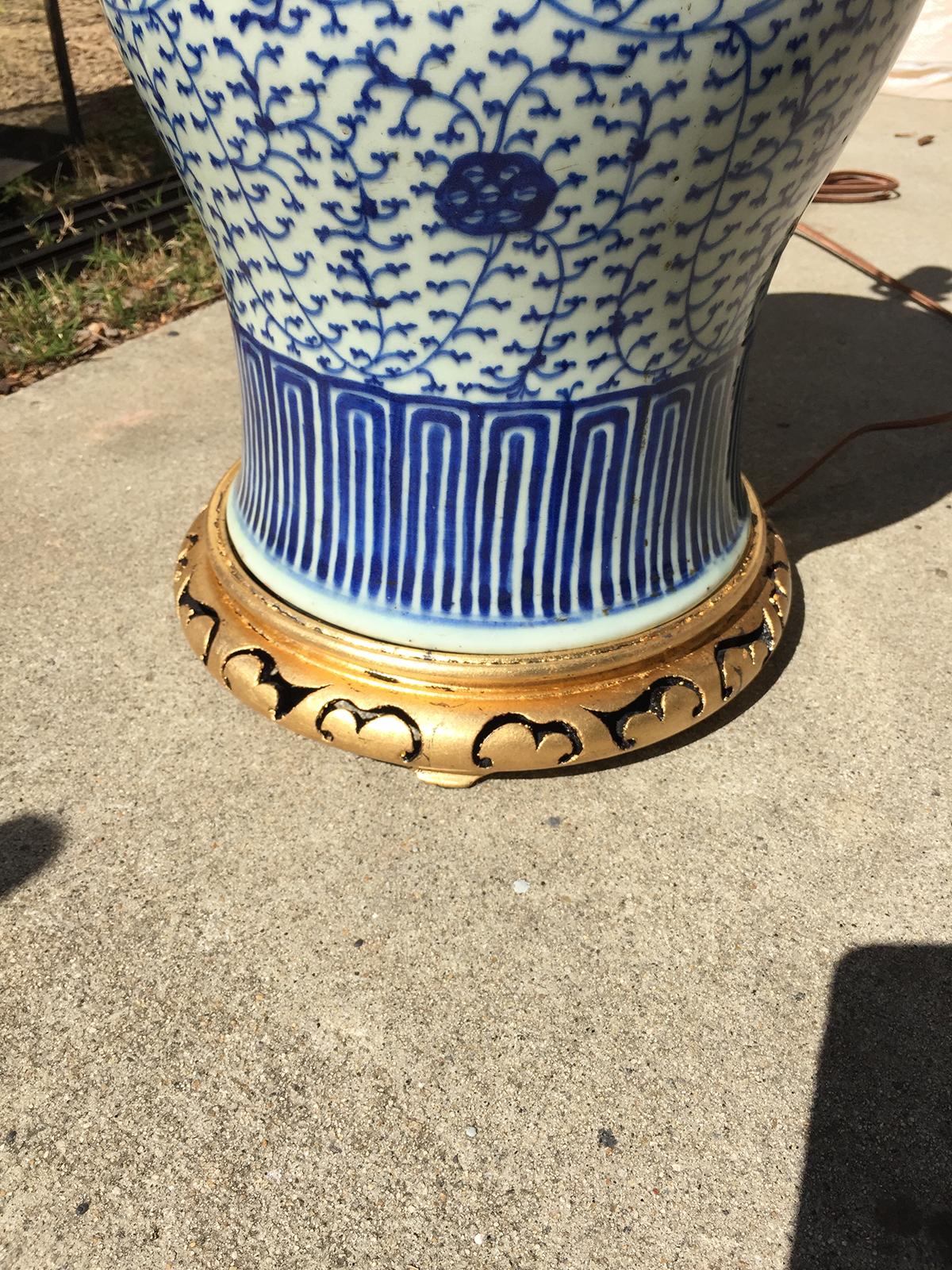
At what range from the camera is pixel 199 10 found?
925 mm

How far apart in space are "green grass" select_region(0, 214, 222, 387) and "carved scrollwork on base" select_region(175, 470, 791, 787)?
1.20 meters

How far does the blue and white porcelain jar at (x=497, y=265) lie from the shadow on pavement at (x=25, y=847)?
407 millimetres

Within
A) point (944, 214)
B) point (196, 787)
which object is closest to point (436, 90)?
point (196, 787)

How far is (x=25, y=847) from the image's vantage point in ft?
4.31

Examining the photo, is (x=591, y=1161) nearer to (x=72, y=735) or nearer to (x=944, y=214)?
(x=72, y=735)

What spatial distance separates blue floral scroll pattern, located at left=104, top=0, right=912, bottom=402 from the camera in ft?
2.86

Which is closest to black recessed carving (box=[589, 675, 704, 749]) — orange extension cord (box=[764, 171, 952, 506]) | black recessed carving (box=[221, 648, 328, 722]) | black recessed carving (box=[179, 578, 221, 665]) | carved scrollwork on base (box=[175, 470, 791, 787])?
carved scrollwork on base (box=[175, 470, 791, 787])

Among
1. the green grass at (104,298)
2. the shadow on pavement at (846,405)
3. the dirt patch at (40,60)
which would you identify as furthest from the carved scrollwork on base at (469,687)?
the dirt patch at (40,60)

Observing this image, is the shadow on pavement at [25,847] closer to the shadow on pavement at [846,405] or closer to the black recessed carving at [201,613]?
the black recessed carving at [201,613]

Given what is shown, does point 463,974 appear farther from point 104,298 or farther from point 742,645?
point 104,298

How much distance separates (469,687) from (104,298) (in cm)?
179

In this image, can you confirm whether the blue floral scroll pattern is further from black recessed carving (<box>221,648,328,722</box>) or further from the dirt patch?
the dirt patch

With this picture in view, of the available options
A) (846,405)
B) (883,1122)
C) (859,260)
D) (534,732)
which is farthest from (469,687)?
(859,260)

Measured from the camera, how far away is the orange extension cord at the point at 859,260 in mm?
2072
